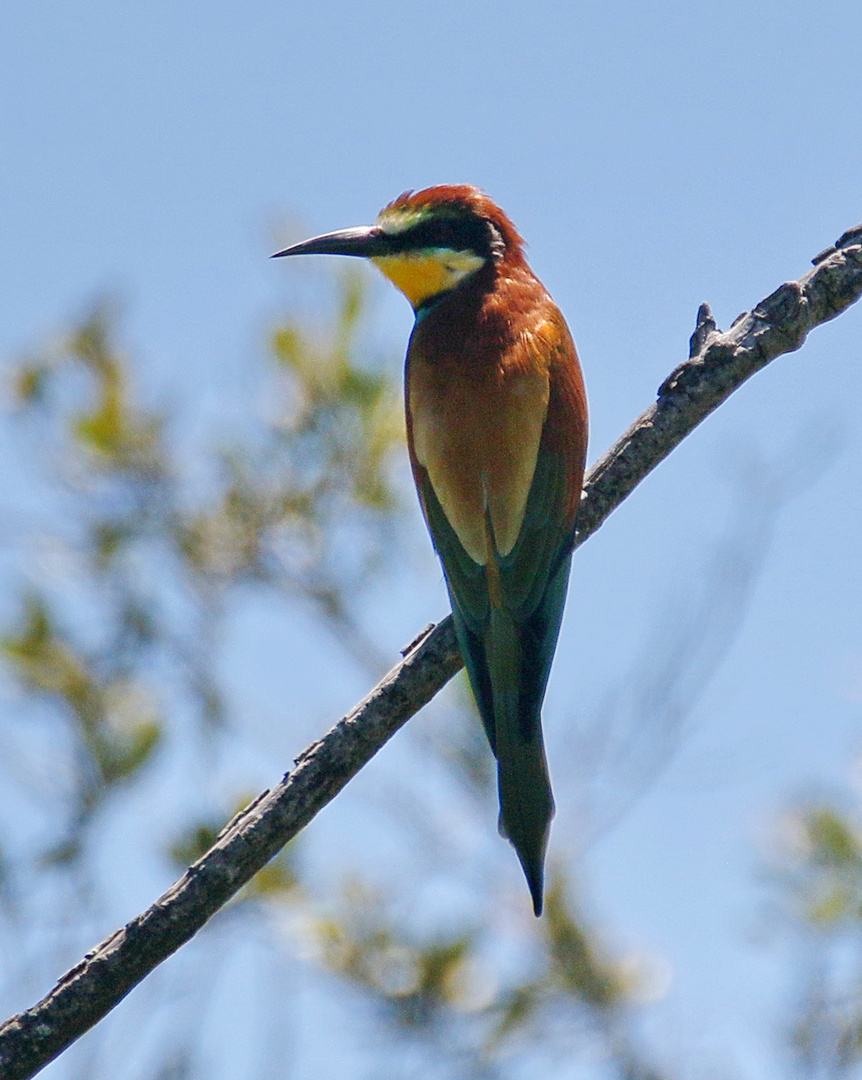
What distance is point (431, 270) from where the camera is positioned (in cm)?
320

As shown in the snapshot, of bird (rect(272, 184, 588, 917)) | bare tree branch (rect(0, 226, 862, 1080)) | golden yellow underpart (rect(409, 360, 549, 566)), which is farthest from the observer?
golden yellow underpart (rect(409, 360, 549, 566))

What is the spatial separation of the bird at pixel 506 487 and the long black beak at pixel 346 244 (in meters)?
0.28

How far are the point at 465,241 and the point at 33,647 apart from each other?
1352mm

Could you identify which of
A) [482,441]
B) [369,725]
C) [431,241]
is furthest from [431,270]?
[369,725]

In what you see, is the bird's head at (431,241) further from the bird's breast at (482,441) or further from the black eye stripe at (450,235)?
the bird's breast at (482,441)

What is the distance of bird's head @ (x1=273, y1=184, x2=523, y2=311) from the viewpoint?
320 cm

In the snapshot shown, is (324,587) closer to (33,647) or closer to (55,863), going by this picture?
(33,647)

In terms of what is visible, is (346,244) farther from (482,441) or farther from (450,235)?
(482,441)

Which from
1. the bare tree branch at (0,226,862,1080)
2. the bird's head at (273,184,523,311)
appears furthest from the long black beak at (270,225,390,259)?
the bare tree branch at (0,226,862,1080)

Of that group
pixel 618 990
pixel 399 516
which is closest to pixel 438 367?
pixel 399 516

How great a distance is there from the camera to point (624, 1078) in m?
3.63

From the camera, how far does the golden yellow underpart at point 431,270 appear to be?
10.4 feet

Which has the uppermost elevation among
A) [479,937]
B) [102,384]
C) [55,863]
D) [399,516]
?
[102,384]

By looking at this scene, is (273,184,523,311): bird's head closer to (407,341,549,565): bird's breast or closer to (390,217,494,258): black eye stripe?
(390,217,494,258): black eye stripe
